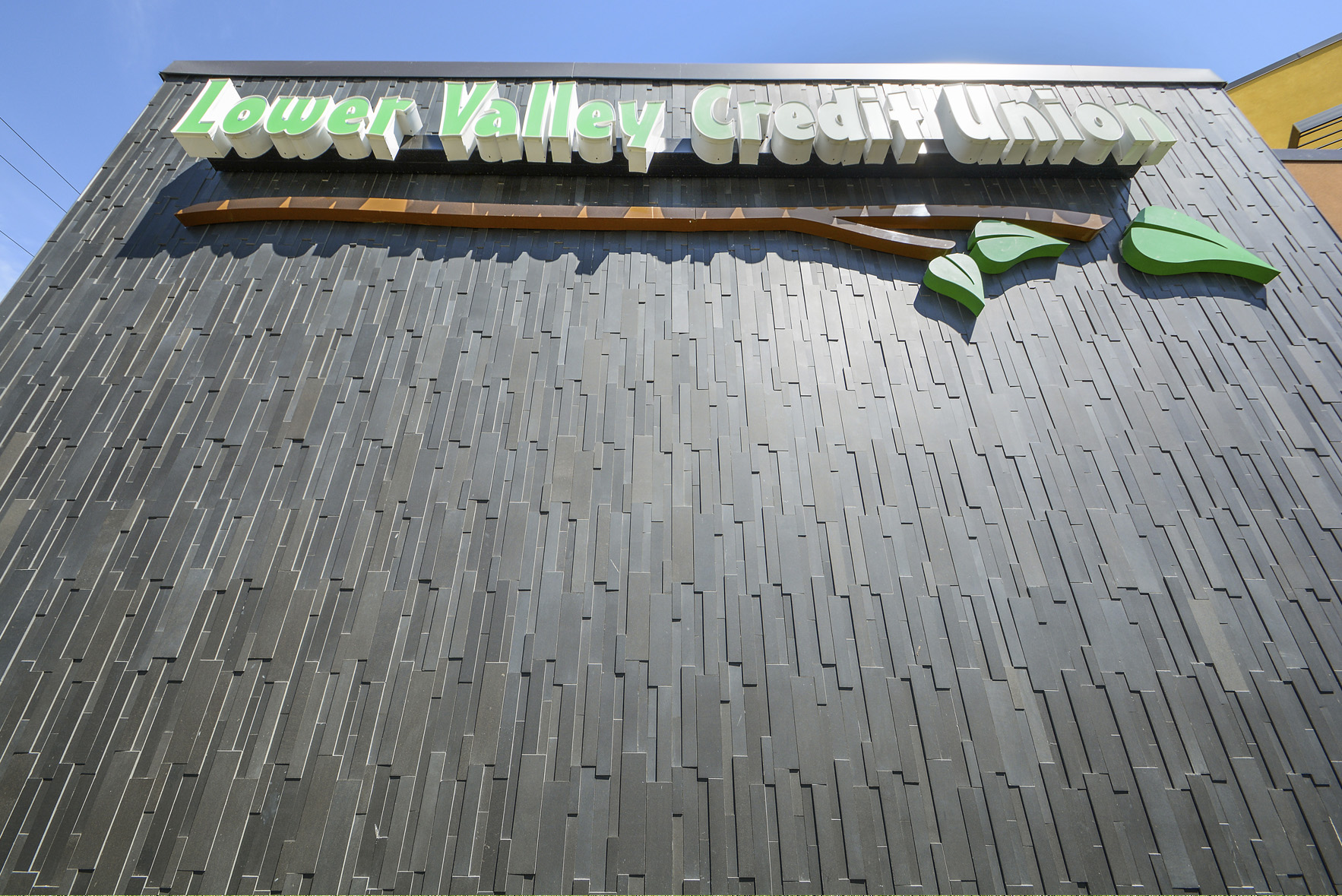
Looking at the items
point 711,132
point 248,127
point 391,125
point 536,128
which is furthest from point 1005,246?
point 248,127

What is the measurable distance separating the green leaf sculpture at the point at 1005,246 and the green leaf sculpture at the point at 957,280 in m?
0.17

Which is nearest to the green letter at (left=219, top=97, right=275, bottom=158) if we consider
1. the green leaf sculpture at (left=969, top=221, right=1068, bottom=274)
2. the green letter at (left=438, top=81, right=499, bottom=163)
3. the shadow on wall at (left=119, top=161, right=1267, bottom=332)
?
the shadow on wall at (left=119, top=161, right=1267, bottom=332)

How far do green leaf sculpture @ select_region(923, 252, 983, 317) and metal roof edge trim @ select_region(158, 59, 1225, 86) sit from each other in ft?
12.3

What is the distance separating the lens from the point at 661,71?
10.4m

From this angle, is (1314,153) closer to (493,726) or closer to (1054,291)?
(1054,291)

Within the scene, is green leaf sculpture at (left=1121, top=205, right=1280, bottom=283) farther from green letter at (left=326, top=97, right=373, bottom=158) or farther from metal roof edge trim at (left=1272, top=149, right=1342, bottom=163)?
green letter at (left=326, top=97, right=373, bottom=158)

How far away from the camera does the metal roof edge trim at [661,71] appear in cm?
1026

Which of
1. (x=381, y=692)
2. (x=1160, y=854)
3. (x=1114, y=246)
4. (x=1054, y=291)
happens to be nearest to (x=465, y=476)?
(x=381, y=692)

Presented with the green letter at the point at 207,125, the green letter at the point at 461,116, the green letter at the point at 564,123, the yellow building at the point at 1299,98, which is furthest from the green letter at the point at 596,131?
the yellow building at the point at 1299,98

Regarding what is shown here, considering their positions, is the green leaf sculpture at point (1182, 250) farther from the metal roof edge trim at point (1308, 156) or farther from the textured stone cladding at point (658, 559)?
the metal roof edge trim at point (1308, 156)

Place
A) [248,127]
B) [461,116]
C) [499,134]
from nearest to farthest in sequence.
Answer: [499,134], [248,127], [461,116]

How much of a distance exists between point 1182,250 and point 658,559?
7.99 metres

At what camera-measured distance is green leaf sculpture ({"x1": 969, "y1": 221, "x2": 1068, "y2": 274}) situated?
8469 millimetres

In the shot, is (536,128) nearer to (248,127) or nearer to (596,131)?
(596,131)
